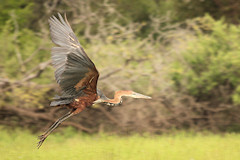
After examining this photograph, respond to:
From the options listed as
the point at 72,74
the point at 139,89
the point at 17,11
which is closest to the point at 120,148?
the point at 72,74

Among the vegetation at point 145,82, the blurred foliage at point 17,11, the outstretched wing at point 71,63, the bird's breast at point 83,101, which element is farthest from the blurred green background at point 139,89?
the outstretched wing at point 71,63

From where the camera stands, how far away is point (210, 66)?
1003 centimetres

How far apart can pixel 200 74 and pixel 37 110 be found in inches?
170

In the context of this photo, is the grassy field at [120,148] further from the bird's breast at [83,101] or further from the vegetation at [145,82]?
the bird's breast at [83,101]

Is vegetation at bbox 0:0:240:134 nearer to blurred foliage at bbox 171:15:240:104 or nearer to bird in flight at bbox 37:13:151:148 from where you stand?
blurred foliage at bbox 171:15:240:104

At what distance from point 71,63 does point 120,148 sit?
247cm

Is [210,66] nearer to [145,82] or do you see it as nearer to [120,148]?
[145,82]

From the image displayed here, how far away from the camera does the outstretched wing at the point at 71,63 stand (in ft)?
17.1

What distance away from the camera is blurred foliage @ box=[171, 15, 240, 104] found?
9898 mm

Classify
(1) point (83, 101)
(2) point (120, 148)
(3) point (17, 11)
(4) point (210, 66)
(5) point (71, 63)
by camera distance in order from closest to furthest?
(5) point (71, 63)
(1) point (83, 101)
(2) point (120, 148)
(4) point (210, 66)
(3) point (17, 11)

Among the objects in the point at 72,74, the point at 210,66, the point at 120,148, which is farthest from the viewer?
the point at 210,66

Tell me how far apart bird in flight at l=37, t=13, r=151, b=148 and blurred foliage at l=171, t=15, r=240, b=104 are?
13.9 feet

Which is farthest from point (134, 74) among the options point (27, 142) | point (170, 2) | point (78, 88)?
point (170, 2)

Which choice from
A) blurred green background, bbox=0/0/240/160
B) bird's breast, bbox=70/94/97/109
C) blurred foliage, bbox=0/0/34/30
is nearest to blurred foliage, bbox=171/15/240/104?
blurred green background, bbox=0/0/240/160
